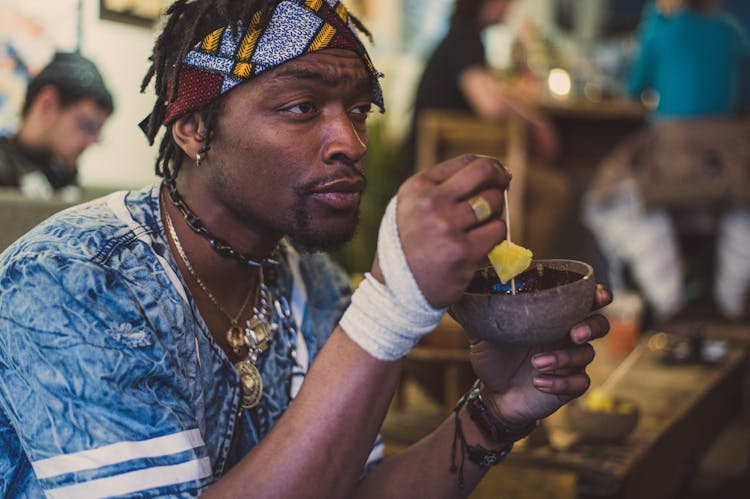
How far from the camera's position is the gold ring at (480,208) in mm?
940

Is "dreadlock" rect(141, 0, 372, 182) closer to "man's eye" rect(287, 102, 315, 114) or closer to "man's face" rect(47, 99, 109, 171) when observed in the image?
"man's eye" rect(287, 102, 315, 114)

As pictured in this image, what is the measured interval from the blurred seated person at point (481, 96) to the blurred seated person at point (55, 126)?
291 cm

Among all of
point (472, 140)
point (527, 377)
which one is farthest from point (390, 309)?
point (472, 140)

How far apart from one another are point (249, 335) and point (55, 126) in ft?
2.43

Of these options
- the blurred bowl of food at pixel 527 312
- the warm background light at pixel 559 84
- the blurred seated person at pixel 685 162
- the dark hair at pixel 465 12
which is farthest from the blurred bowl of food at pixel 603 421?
the warm background light at pixel 559 84

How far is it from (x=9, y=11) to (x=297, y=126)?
105 centimetres

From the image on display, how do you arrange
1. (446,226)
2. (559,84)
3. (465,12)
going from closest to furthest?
(446,226) → (465,12) → (559,84)

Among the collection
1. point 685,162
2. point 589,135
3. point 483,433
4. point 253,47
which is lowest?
point 589,135

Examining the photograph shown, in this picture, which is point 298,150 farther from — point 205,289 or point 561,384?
point 561,384

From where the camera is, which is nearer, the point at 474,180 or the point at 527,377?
the point at 474,180

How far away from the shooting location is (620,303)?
11.3 ft

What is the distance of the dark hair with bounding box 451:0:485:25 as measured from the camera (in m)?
4.56

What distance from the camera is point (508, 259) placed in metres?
1.07

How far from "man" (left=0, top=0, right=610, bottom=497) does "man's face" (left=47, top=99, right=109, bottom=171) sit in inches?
17.0
